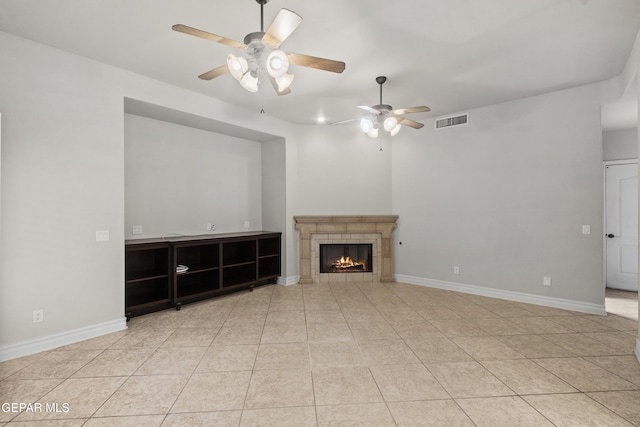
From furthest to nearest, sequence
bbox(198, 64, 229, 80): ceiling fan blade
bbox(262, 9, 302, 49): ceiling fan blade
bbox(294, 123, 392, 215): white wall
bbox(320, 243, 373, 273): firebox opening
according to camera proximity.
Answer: bbox(320, 243, 373, 273): firebox opening → bbox(294, 123, 392, 215): white wall → bbox(198, 64, 229, 80): ceiling fan blade → bbox(262, 9, 302, 49): ceiling fan blade

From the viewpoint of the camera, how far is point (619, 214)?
5.24 meters

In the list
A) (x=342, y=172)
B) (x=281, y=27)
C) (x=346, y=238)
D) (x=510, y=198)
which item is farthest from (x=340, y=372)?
(x=342, y=172)

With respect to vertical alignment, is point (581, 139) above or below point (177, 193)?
above

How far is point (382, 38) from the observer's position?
286 centimetres

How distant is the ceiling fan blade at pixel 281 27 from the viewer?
1.94m

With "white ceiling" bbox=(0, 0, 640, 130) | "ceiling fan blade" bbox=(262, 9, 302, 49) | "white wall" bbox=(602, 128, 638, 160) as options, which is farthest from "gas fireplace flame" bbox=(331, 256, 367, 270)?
"white wall" bbox=(602, 128, 638, 160)

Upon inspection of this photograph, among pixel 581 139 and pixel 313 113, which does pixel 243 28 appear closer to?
pixel 313 113

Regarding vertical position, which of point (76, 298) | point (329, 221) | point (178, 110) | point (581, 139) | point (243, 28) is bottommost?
point (76, 298)

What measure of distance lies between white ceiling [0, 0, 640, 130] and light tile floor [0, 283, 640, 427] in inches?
114

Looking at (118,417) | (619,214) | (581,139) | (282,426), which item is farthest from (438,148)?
(118,417)

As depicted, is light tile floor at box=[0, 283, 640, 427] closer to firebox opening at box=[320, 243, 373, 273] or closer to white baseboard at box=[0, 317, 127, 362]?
white baseboard at box=[0, 317, 127, 362]

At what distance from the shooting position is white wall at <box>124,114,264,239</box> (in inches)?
169

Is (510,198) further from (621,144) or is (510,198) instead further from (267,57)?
(267,57)

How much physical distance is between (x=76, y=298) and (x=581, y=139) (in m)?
6.21
